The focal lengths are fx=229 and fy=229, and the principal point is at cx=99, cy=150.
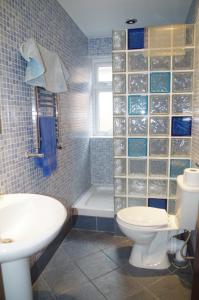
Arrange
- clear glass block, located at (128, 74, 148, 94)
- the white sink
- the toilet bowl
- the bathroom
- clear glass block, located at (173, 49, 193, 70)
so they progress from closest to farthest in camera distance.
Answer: the white sink → the bathroom → the toilet bowl → clear glass block, located at (173, 49, 193, 70) → clear glass block, located at (128, 74, 148, 94)

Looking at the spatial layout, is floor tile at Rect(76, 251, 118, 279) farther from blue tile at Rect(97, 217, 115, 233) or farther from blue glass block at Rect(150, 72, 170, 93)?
blue glass block at Rect(150, 72, 170, 93)

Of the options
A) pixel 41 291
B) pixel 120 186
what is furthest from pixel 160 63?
pixel 41 291

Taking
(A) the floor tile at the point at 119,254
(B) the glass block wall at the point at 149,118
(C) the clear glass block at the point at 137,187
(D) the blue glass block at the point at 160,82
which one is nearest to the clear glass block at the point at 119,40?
(B) the glass block wall at the point at 149,118

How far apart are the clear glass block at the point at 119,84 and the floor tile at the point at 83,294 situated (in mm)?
1724

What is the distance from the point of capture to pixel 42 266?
1.95 metres

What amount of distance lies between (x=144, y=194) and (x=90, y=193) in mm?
1021

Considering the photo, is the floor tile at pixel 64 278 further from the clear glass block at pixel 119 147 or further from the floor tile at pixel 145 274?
the clear glass block at pixel 119 147

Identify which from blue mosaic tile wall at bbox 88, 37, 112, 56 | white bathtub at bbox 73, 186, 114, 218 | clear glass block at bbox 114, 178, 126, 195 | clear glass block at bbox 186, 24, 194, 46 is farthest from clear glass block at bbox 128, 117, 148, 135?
blue mosaic tile wall at bbox 88, 37, 112, 56

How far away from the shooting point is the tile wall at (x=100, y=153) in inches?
130

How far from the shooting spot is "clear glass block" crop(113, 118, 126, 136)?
2.32 meters

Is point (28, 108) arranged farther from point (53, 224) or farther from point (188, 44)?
point (188, 44)

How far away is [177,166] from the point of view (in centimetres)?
226

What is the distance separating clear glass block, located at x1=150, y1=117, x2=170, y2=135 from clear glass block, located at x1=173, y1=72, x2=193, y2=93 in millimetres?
292

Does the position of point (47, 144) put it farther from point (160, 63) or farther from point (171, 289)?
point (171, 289)
